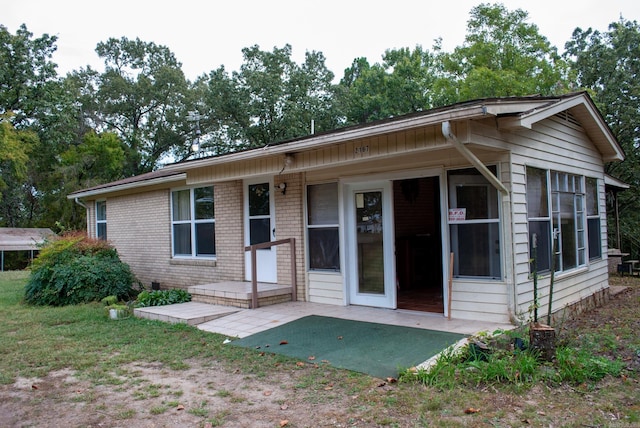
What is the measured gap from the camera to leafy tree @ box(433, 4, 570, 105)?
848 inches

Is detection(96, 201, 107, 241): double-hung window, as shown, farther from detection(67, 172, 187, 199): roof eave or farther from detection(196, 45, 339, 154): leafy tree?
detection(196, 45, 339, 154): leafy tree

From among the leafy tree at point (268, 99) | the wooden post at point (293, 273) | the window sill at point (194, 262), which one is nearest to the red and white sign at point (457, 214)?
the wooden post at point (293, 273)

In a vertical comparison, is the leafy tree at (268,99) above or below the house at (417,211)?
above

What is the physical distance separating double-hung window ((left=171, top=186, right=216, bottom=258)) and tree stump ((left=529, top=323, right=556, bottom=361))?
7300 mm

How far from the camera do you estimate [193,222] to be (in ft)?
35.6

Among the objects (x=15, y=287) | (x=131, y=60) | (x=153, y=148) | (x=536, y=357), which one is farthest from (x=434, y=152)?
(x=131, y=60)

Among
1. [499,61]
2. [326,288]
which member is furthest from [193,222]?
[499,61]

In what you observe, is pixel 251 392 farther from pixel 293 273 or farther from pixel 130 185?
pixel 130 185

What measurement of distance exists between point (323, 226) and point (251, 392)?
4107 mm

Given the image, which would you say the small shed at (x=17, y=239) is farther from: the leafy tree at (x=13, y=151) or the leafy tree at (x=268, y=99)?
the leafy tree at (x=268, y=99)

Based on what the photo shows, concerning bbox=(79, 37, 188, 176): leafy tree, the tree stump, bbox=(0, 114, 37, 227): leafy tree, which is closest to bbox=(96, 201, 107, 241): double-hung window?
bbox=(0, 114, 37, 227): leafy tree

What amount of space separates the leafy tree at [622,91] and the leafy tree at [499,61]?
4.12 feet

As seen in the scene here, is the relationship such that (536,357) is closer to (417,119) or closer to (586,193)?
(417,119)

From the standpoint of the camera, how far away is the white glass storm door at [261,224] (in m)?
9.07
